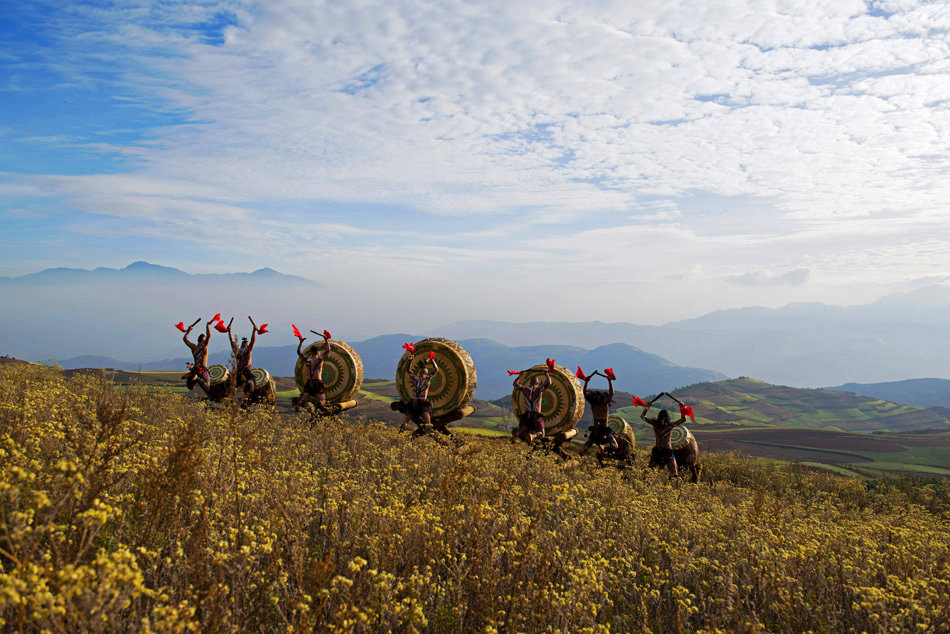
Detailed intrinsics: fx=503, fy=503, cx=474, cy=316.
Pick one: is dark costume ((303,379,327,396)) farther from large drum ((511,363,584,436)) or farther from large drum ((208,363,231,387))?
large drum ((511,363,584,436))

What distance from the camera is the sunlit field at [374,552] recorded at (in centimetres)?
373

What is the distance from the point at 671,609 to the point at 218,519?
17.6ft

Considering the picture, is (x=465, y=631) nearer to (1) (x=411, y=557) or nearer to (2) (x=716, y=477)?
(1) (x=411, y=557)

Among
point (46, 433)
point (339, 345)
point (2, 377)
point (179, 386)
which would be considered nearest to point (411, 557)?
point (46, 433)

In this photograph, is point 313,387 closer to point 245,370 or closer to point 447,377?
point 245,370

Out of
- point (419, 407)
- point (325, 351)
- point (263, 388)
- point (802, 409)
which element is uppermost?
point (325, 351)

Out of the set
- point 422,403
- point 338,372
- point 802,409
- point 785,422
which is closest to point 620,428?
point 422,403

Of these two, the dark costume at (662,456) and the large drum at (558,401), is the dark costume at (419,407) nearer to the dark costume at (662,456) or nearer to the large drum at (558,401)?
the large drum at (558,401)

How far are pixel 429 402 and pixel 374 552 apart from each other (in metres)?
11.0

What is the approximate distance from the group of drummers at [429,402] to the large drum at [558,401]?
2.62 feet

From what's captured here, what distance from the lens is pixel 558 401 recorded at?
59.9 ft

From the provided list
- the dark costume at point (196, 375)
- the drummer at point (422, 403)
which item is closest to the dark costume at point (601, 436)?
the drummer at point (422, 403)

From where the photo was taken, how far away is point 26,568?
3.22m

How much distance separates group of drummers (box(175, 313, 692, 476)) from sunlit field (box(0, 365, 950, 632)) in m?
5.08
